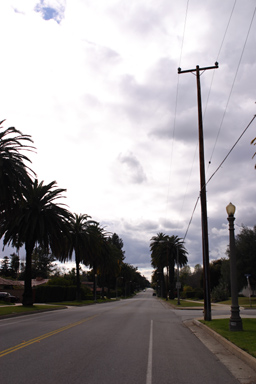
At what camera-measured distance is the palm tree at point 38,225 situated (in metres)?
33.9

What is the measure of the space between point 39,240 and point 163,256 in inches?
1514

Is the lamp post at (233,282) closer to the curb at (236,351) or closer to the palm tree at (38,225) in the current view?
the curb at (236,351)

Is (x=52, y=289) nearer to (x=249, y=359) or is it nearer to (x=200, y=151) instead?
(x=200, y=151)

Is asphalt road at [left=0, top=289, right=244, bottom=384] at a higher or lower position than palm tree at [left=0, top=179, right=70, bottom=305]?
lower

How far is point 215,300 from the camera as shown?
177 feet

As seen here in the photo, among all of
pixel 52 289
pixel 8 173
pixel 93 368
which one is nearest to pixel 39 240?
pixel 8 173

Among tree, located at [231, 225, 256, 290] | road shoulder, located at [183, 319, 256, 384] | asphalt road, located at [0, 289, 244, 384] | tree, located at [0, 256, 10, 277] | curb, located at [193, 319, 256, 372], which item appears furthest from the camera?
tree, located at [0, 256, 10, 277]

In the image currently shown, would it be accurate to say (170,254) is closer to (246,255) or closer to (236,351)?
(246,255)

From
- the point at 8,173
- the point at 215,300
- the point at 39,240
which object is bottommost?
the point at 215,300

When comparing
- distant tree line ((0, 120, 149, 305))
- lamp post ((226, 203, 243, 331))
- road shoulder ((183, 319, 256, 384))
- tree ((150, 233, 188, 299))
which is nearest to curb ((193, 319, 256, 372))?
road shoulder ((183, 319, 256, 384))

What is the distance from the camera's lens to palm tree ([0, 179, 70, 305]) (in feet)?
111

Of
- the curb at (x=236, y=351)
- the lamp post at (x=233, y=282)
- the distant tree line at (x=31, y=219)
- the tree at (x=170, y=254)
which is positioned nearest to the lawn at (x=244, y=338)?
the curb at (x=236, y=351)

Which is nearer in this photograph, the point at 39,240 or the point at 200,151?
the point at 200,151

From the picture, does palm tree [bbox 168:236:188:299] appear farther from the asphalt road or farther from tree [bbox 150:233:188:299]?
the asphalt road
